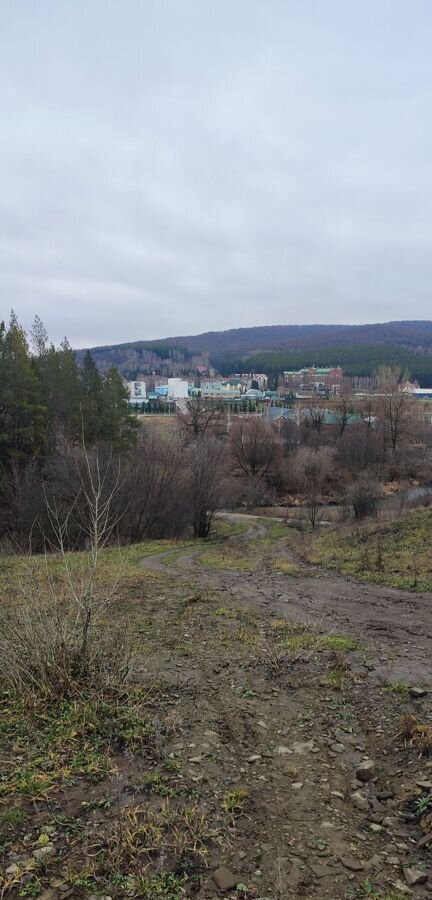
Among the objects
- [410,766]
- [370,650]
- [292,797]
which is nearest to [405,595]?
[370,650]

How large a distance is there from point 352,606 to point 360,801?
506 centimetres

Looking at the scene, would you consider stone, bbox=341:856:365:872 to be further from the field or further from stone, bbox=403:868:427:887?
stone, bbox=403:868:427:887

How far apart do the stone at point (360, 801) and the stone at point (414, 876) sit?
1.79 feet

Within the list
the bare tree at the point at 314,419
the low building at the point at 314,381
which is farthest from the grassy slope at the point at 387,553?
the low building at the point at 314,381

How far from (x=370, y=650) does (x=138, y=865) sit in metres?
3.91

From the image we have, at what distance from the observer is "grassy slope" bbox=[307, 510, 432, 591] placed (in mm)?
10164

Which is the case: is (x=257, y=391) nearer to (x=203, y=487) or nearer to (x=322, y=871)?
(x=203, y=487)

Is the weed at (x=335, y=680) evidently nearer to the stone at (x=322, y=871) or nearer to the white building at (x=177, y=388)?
the stone at (x=322, y=871)

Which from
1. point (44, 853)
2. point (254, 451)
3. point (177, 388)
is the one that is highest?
point (177, 388)

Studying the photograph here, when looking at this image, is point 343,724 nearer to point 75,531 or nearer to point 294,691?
point 294,691

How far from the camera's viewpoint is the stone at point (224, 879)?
8.65 ft

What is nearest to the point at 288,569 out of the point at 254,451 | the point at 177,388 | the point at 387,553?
the point at 387,553

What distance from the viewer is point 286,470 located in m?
46.2

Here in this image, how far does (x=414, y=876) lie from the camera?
268 cm
